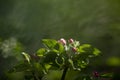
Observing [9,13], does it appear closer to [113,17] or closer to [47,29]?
[47,29]

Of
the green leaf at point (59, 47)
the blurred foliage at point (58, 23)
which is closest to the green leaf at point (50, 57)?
the green leaf at point (59, 47)

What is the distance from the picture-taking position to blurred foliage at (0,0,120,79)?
3.70 metres

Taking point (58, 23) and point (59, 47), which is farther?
point (58, 23)

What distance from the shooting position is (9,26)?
12.9ft

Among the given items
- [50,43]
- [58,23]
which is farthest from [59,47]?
[58,23]

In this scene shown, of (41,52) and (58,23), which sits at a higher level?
(58,23)

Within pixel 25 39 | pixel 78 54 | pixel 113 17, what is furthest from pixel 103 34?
pixel 78 54

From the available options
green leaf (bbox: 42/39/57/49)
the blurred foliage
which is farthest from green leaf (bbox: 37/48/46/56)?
the blurred foliage

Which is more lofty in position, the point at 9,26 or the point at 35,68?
the point at 9,26

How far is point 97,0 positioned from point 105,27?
37cm

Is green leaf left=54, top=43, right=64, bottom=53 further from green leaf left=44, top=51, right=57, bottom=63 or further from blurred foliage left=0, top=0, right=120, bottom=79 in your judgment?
blurred foliage left=0, top=0, right=120, bottom=79

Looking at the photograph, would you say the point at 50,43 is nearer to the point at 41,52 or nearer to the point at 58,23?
the point at 41,52

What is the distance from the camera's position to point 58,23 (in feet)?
12.7

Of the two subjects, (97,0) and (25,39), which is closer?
(97,0)
